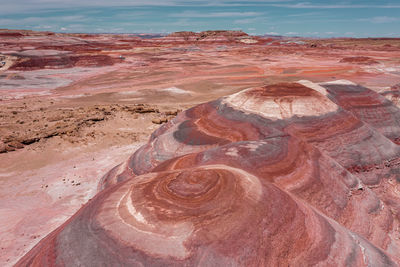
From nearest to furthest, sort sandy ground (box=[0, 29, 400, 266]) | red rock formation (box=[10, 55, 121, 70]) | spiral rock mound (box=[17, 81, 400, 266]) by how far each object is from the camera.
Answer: spiral rock mound (box=[17, 81, 400, 266])
sandy ground (box=[0, 29, 400, 266])
red rock formation (box=[10, 55, 121, 70])

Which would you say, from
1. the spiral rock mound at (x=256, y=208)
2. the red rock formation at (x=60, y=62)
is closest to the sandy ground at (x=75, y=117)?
the red rock formation at (x=60, y=62)

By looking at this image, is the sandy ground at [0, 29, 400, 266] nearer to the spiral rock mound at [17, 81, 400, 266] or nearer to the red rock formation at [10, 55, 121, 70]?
the red rock formation at [10, 55, 121, 70]

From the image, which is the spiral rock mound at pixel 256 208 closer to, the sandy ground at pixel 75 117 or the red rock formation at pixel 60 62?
the sandy ground at pixel 75 117

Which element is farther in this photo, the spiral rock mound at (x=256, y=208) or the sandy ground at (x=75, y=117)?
the sandy ground at (x=75, y=117)

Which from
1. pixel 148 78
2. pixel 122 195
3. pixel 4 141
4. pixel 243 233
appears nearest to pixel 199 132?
pixel 122 195

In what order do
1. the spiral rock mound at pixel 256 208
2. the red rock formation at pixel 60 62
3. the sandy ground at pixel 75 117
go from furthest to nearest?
the red rock formation at pixel 60 62 < the sandy ground at pixel 75 117 < the spiral rock mound at pixel 256 208

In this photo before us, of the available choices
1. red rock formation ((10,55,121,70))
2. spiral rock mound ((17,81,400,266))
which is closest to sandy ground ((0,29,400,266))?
red rock formation ((10,55,121,70))

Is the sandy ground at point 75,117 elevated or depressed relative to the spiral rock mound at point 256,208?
depressed

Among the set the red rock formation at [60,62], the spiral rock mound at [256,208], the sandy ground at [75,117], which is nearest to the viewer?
the spiral rock mound at [256,208]
